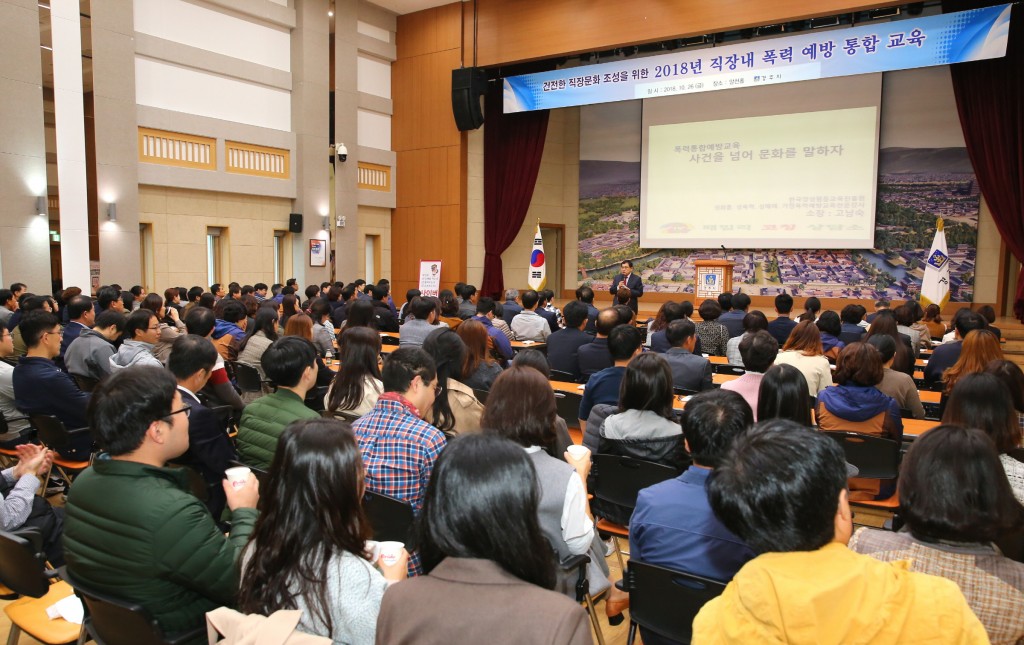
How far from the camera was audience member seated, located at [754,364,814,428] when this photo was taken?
2721 millimetres

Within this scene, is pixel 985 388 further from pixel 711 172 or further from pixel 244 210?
pixel 244 210

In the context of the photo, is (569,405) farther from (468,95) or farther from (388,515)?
(468,95)

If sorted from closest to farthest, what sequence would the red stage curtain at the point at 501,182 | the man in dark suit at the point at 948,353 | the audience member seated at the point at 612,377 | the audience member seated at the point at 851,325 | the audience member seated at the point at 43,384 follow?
the audience member seated at the point at 612,377
the audience member seated at the point at 43,384
the man in dark suit at the point at 948,353
the audience member seated at the point at 851,325
the red stage curtain at the point at 501,182

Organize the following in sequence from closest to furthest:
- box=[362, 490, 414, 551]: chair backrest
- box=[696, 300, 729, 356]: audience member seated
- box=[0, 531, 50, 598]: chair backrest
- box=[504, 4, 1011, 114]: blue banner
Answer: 1. box=[0, 531, 50, 598]: chair backrest
2. box=[362, 490, 414, 551]: chair backrest
3. box=[696, 300, 729, 356]: audience member seated
4. box=[504, 4, 1011, 114]: blue banner

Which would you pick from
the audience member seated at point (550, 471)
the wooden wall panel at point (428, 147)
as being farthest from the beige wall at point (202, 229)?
the audience member seated at point (550, 471)

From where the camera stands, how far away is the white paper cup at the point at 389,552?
1.60m

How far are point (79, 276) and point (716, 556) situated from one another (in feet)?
31.8

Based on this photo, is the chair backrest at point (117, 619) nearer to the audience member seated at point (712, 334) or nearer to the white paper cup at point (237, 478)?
the white paper cup at point (237, 478)

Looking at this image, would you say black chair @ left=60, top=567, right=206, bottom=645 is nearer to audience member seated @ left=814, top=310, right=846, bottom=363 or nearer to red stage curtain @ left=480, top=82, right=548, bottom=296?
audience member seated @ left=814, top=310, right=846, bottom=363

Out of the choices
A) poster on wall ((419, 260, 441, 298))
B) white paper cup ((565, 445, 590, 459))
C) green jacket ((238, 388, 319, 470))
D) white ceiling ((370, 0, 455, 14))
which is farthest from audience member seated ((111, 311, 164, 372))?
white ceiling ((370, 0, 455, 14))

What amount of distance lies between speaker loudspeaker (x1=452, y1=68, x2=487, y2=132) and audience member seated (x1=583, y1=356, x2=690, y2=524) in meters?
10.2

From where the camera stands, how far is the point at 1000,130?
9.40m

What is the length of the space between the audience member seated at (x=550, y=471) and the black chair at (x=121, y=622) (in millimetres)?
954

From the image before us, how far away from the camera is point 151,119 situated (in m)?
9.76
